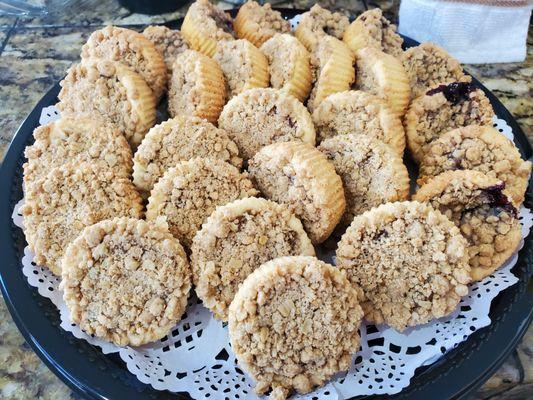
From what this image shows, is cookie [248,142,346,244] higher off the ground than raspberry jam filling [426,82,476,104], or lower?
lower

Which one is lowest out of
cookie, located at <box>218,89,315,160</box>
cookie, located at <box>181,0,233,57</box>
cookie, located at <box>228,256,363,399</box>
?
cookie, located at <box>228,256,363,399</box>

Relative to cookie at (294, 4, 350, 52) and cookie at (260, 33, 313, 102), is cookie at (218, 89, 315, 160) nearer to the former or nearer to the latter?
cookie at (260, 33, 313, 102)

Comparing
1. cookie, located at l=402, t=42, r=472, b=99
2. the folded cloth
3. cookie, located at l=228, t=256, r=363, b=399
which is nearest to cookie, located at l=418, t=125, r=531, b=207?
cookie, located at l=402, t=42, r=472, b=99

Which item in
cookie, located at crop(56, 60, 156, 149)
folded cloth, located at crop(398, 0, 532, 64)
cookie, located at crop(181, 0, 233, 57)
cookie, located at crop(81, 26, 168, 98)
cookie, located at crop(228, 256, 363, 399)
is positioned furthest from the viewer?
folded cloth, located at crop(398, 0, 532, 64)

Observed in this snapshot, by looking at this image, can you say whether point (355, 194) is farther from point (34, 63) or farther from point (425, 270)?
point (34, 63)

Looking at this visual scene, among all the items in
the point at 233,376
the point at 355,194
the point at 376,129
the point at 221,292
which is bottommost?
the point at 233,376

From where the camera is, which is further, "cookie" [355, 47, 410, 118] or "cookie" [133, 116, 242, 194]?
"cookie" [355, 47, 410, 118]

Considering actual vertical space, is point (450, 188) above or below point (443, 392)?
above

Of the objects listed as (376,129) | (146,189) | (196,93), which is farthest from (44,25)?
(376,129)
